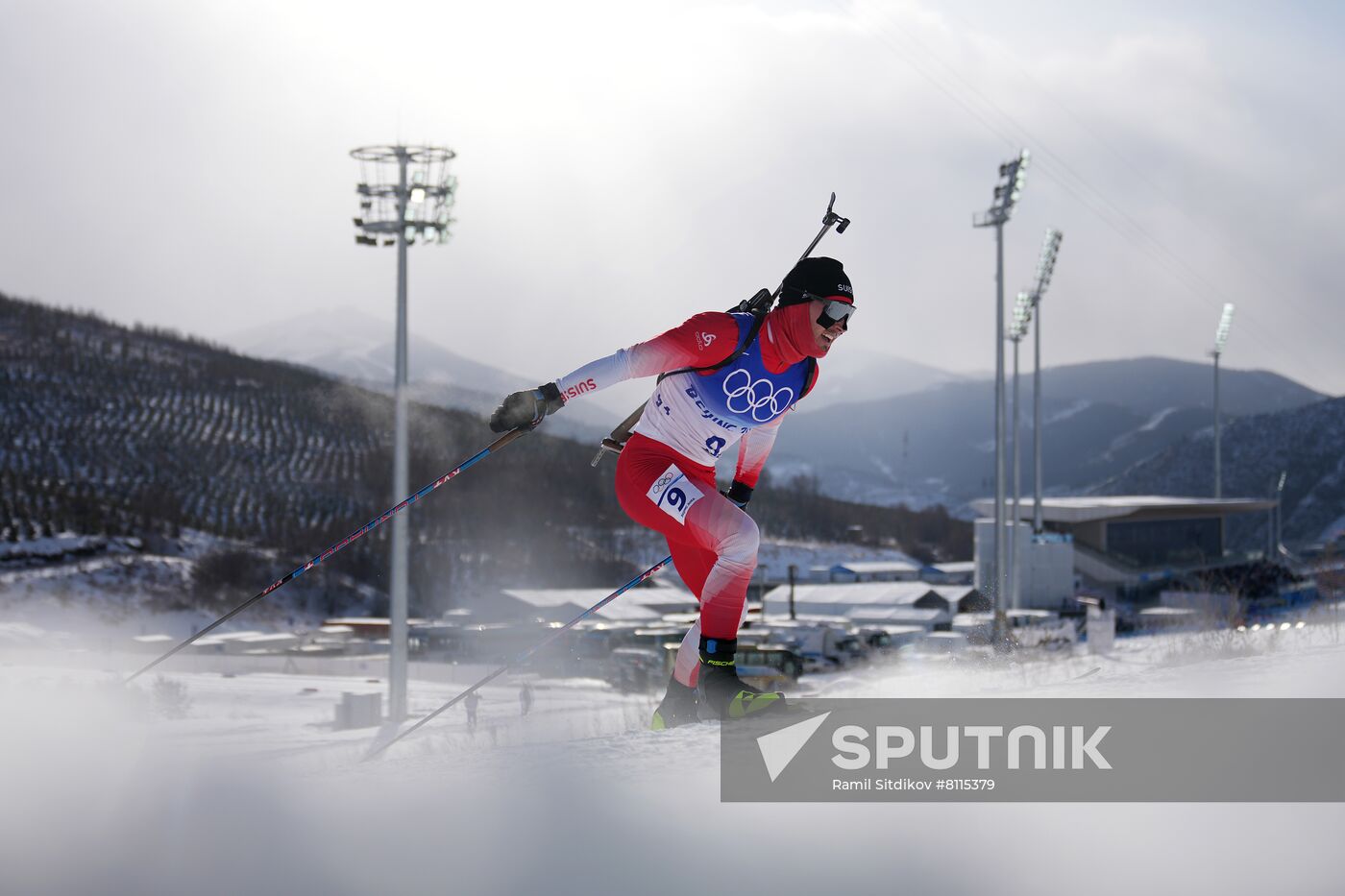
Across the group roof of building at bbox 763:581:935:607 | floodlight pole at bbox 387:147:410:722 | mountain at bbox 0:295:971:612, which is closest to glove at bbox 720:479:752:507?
floodlight pole at bbox 387:147:410:722

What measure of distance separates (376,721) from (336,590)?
3916 cm

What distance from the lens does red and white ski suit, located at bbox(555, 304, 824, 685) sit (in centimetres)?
500

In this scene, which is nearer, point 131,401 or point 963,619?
point 963,619

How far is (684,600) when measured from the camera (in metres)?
55.8

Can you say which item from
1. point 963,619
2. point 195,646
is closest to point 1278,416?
point 963,619

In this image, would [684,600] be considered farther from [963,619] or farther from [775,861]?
[775,861]

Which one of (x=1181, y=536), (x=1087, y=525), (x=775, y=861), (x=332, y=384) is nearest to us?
(x=775, y=861)

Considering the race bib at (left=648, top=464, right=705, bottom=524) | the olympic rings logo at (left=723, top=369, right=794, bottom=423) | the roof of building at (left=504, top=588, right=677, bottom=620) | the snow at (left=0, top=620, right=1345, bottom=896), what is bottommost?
the roof of building at (left=504, top=588, right=677, bottom=620)

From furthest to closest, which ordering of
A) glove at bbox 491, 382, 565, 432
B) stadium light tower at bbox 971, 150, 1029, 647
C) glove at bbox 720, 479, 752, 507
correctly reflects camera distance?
stadium light tower at bbox 971, 150, 1029, 647 < glove at bbox 720, 479, 752, 507 < glove at bbox 491, 382, 565, 432

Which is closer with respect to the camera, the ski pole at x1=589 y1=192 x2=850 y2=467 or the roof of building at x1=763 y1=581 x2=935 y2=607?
the ski pole at x1=589 y1=192 x2=850 y2=467

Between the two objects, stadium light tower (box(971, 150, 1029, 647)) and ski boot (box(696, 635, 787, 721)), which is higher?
stadium light tower (box(971, 150, 1029, 647))

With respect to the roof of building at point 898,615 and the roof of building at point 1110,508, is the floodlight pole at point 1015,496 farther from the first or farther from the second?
the roof of building at point 1110,508

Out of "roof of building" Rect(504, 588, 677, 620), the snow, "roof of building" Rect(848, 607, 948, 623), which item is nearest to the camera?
the snow

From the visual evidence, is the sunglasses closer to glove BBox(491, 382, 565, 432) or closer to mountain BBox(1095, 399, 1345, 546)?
glove BBox(491, 382, 565, 432)
